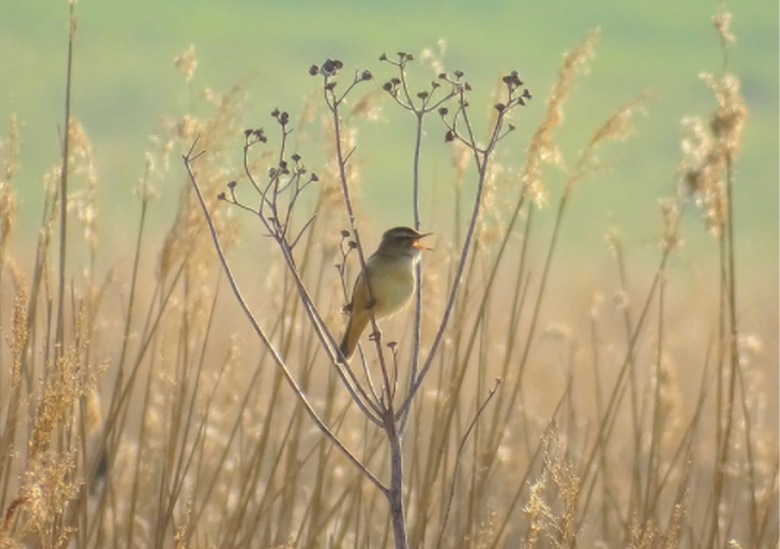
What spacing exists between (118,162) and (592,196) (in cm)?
2525

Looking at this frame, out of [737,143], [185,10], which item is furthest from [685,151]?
[185,10]

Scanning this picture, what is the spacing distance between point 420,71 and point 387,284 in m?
24.5

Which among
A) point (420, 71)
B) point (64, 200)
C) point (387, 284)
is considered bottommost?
point (64, 200)

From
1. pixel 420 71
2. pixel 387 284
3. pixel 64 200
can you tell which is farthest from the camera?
pixel 420 71

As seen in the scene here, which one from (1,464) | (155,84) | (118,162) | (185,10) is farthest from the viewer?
(185,10)

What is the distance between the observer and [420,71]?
28406mm

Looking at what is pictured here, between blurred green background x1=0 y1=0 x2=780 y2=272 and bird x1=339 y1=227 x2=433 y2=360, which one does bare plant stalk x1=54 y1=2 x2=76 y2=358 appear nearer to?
bird x1=339 y1=227 x2=433 y2=360

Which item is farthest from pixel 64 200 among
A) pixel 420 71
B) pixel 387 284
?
pixel 420 71

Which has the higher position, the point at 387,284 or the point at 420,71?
the point at 420,71

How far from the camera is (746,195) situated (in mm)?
30297

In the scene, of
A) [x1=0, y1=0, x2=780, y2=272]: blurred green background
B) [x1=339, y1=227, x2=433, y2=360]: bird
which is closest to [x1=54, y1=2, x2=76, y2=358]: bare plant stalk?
[x1=339, y1=227, x2=433, y2=360]: bird

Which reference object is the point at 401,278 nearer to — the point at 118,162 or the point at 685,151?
the point at 685,151

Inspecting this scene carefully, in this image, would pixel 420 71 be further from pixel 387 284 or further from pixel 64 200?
pixel 64 200

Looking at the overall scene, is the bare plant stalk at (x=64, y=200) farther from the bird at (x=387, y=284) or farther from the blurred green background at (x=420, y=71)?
the blurred green background at (x=420, y=71)
